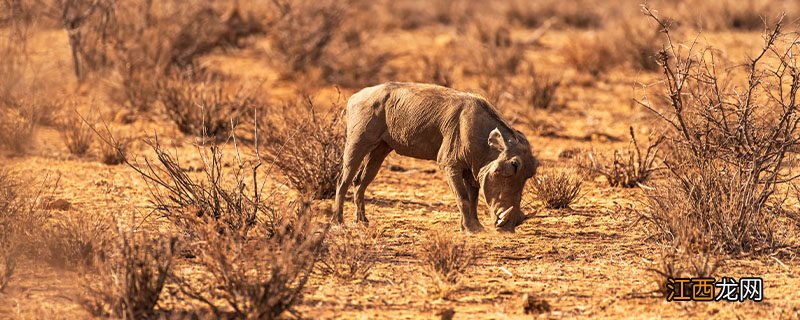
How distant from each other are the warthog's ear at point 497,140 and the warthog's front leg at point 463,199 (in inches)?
17.4

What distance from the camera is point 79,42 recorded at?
613 inches

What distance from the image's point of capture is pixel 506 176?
Result: 781 centimetres

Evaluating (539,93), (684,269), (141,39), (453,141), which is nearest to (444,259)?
(453,141)

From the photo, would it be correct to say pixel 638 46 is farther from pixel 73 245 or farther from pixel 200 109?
pixel 73 245

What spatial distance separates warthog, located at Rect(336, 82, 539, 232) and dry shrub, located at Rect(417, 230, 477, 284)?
0.77 m

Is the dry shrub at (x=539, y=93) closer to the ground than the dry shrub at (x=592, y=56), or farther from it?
closer to the ground

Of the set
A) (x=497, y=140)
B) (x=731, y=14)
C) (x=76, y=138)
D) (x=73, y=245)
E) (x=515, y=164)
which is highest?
(x=731, y=14)

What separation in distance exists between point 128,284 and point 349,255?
5.32 ft

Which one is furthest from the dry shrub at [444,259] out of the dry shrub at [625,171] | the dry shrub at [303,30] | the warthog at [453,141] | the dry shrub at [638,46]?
the dry shrub at [638,46]

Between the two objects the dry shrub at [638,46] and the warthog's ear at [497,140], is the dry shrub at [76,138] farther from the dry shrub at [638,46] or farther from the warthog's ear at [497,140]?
the dry shrub at [638,46]

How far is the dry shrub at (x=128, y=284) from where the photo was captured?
239 inches

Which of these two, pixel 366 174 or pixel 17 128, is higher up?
pixel 366 174

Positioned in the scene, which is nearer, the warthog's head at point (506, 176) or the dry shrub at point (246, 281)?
the dry shrub at point (246, 281)

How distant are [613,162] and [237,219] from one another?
4.24m
